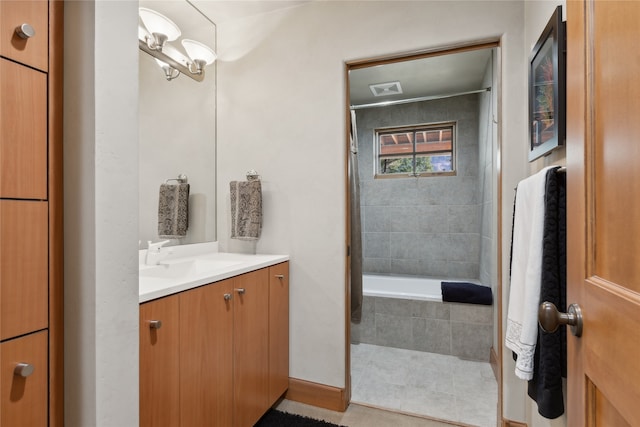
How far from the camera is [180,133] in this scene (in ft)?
6.61

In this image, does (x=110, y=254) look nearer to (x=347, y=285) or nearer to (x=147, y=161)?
(x=147, y=161)

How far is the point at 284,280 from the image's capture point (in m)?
1.99

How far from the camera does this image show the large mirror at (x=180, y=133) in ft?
Answer: 5.96

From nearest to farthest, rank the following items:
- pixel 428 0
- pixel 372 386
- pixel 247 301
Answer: pixel 247 301, pixel 428 0, pixel 372 386

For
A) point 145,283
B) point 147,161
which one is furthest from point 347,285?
→ point 147,161

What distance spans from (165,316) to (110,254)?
397 millimetres

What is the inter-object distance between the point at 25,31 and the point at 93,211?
41 centimetres

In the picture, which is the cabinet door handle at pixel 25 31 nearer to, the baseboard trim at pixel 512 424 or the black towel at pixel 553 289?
the black towel at pixel 553 289

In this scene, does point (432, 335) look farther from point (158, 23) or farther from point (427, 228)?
point (158, 23)

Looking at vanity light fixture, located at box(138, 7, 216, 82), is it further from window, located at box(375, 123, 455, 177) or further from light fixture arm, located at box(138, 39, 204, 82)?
window, located at box(375, 123, 455, 177)

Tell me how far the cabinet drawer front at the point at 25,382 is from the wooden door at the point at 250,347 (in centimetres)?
80

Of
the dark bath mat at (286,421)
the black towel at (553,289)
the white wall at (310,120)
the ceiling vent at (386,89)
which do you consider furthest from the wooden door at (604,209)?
the ceiling vent at (386,89)

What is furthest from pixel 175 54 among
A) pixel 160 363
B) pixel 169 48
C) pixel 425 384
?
pixel 425 384

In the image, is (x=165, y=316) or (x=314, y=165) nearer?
(x=165, y=316)
